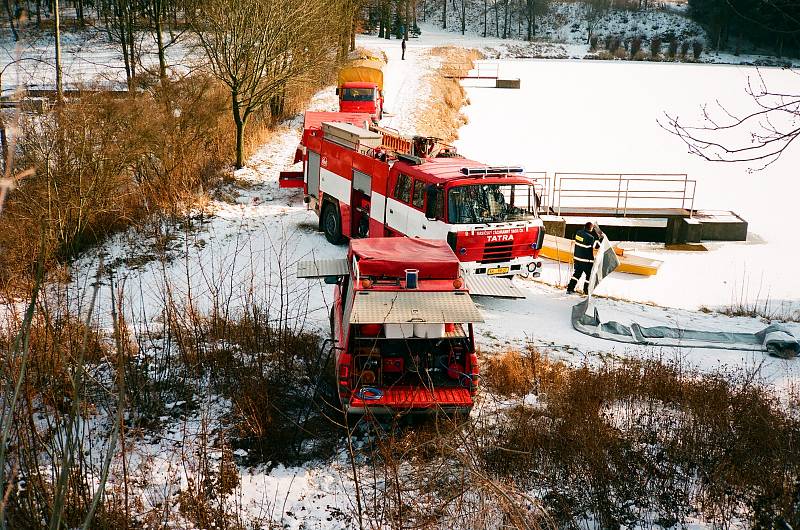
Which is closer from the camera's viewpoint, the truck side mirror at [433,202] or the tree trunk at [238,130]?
the truck side mirror at [433,202]

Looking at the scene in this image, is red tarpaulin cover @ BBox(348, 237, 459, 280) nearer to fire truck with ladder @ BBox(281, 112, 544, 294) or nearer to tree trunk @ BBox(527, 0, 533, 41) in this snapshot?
fire truck with ladder @ BBox(281, 112, 544, 294)

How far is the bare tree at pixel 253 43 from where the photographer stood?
19.3 m

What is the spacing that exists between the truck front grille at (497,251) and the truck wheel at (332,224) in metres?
4.17

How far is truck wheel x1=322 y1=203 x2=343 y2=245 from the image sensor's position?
16.2 meters

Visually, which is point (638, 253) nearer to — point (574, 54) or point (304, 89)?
point (304, 89)

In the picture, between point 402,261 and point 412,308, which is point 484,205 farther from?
point 412,308

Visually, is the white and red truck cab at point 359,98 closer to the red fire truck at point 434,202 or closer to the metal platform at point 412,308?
the red fire truck at point 434,202

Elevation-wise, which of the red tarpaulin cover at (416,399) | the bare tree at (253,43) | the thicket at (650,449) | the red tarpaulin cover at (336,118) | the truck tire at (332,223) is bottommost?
the thicket at (650,449)

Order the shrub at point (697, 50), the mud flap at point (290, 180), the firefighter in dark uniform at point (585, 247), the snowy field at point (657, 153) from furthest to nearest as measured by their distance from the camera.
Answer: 1. the shrub at point (697, 50)
2. the mud flap at point (290, 180)
3. the snowy field at point (657, 153)
4. the firefighter in dark uniform at point (585, 247)

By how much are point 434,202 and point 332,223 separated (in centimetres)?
393

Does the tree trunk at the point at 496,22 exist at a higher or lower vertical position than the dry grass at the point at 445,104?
higher

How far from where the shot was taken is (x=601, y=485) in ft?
24.7

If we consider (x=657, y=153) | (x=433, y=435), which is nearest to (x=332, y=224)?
(x=433, y=435)

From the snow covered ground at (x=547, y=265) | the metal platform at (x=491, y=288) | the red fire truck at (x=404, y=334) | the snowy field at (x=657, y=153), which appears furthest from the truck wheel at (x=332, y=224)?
the metal platform at (x=491, y=288)
